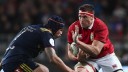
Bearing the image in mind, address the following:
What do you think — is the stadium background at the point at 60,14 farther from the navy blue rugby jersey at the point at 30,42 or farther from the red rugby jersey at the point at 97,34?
the navy blue rugby jersey at the point at 30,42

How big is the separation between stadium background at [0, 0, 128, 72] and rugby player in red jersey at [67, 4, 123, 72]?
5.12 metres

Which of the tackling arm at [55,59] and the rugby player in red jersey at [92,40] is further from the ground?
the rugby player in red jersey at [92,40]

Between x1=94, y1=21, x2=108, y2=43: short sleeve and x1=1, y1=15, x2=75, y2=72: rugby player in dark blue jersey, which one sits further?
x1=94, y1=21, x2=108, y2=43: short sleeve

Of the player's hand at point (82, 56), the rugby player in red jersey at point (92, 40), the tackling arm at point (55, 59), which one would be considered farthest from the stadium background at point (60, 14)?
the tackling arm at point (55, 59)

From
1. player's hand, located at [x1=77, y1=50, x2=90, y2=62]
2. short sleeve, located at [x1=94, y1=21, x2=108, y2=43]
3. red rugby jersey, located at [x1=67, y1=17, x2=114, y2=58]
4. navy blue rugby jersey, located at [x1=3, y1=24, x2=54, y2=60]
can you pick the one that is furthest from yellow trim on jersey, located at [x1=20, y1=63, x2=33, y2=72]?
short sleeve, located at [x1=94, y1=21, x2=108, y2=43]

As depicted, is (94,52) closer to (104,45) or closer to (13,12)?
(104,45)

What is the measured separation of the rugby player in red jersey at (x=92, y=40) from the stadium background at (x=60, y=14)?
16.8ft

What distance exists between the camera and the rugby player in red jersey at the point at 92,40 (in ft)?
32.3

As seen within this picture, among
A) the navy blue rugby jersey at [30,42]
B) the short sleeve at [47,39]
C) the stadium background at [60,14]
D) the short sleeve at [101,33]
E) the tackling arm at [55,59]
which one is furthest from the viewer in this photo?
the stadium background at [60,14]

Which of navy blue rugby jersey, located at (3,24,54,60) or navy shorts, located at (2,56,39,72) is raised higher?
navy blue rugby jersey, located at (3,24,54,60)

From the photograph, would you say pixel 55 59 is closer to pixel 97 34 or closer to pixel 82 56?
pixel 82 56

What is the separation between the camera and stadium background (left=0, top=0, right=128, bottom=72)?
1609cm

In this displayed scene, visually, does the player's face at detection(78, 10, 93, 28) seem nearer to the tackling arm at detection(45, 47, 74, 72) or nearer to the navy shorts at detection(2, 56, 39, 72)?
the tackling arm at detection(45, 47, 74, 72)

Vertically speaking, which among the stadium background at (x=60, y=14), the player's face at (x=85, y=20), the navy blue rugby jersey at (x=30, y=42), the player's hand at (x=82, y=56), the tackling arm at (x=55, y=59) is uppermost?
the stadium background at (x=60, y=14)
